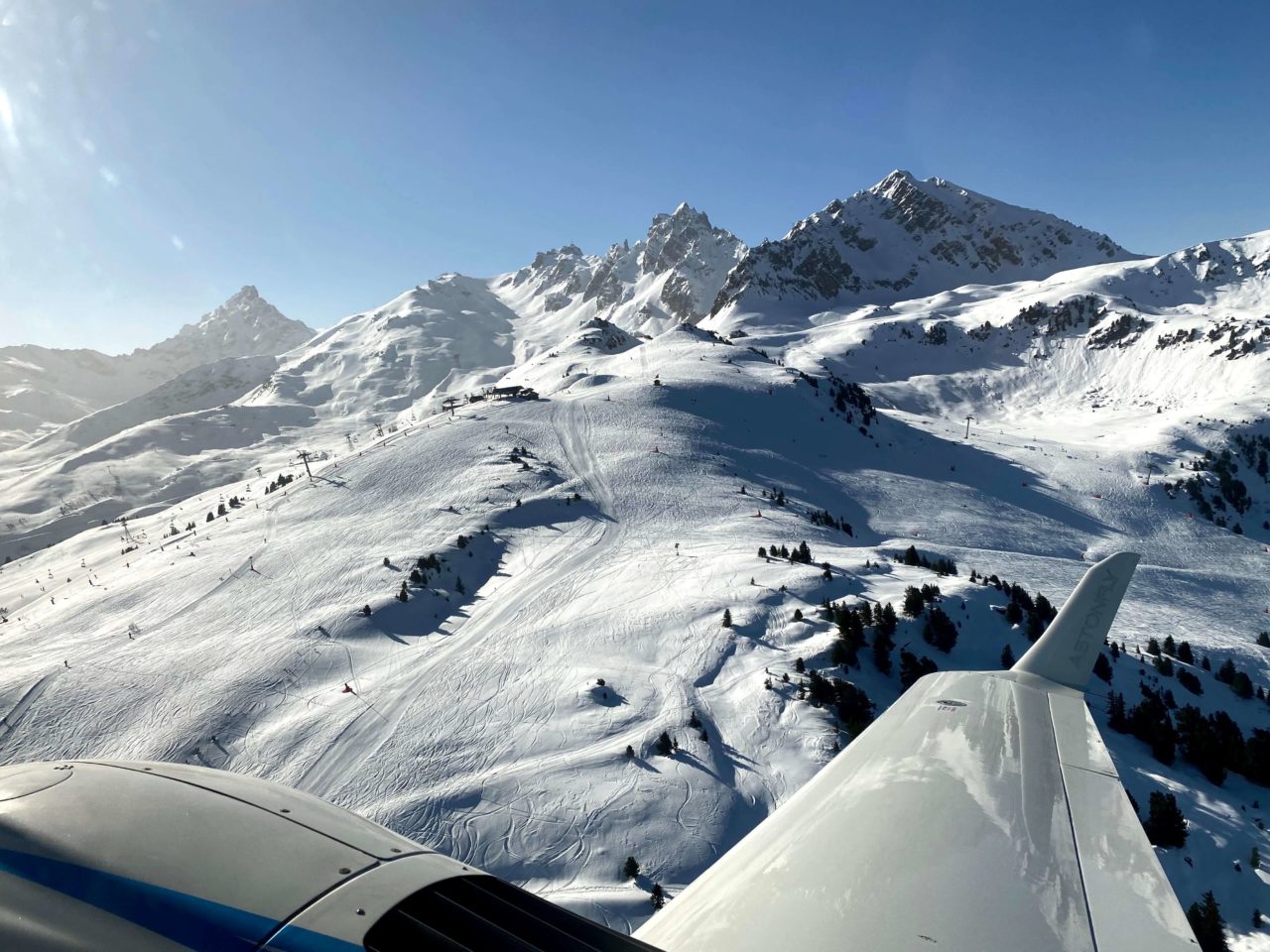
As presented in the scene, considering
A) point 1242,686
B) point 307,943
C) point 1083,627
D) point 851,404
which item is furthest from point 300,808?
point 851,404

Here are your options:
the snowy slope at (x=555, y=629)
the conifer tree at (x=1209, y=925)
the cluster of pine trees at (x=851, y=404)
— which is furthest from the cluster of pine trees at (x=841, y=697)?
the cluster of pine trees at (x=851, y=404)

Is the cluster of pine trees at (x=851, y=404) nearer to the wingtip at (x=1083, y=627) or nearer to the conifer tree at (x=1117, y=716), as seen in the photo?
the conifer tree at (x=1117, y=716)

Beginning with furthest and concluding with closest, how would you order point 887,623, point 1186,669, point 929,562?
point 929,562
point 1186,669
point 887,623

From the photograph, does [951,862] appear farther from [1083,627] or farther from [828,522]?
[828,522]

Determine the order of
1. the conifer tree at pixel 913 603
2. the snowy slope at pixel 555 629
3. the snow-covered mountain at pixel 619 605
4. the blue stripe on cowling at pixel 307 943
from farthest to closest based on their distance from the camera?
the conifer tree at pixel 913 603
the snow-covered mountain at pixel 619 605
the snowy slope at pixel 555 629
the blue stripe on cowling at pixel 307 943

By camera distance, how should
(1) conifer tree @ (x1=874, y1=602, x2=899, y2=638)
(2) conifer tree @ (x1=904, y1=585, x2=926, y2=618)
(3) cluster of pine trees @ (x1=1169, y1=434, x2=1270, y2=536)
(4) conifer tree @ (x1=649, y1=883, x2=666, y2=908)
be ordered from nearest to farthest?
(4) conifer tree @ (x1=649, y1=883, x2=666, y2=908)
(1) conifer tree @ (x1=874, y1=602, x2=899, y2=638)
(2) conifer tree @ (x1=904, y1=585, x2=926, y2=618)
(3) cluster of pine trees @ (x1=1169, y1=434, x2=1270, y2=536)

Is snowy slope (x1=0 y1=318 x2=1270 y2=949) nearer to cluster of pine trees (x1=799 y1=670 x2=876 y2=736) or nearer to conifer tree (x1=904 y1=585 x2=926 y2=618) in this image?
cluster of pine trees (x1=799 y1=670 x2=876 y2=736)

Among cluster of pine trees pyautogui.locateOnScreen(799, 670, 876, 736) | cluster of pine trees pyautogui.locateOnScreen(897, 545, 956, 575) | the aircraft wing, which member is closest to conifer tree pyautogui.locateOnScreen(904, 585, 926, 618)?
cluster of pine trees pyautogui.locateOnScreen(799, 670, 876, 736)
